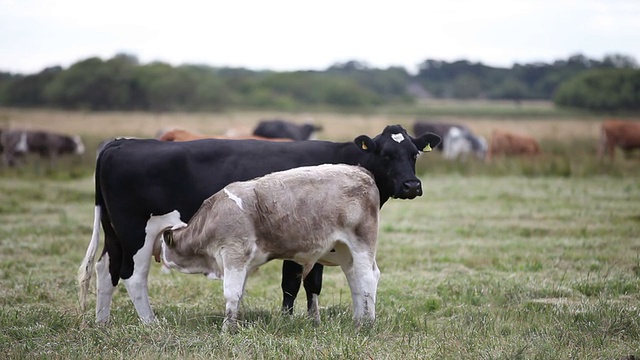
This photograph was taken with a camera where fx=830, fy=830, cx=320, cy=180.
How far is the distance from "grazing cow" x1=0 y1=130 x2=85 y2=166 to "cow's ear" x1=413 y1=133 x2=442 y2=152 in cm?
2061

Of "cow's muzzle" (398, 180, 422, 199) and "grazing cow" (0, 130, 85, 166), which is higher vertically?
"cow's muzzle" (398, 180, 422, 199)

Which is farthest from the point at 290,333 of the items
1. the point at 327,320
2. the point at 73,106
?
the point at 73,106

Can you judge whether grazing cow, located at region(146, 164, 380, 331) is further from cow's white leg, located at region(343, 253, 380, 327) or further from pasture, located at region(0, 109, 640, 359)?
pasture, located at region(0, 109, 640, 359)

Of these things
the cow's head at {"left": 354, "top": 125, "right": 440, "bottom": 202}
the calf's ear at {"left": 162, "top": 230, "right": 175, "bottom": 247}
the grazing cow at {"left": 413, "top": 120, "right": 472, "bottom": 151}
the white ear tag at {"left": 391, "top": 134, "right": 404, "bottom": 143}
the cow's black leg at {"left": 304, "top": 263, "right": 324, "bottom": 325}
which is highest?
the white ear tag at {"left": 391, "top": 134, "right": 404, "bottom": 143}

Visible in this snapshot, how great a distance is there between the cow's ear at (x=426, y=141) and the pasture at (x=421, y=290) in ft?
5.22

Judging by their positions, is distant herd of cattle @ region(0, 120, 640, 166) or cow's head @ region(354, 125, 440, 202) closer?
cow's head @ region(354, 125, 440, 202)

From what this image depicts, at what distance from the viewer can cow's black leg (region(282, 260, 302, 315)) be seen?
8.25 metres

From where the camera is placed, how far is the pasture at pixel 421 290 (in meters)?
6.39

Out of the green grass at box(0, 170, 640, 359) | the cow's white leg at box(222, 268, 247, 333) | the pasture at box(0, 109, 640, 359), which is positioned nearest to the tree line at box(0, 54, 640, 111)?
the pasture at box(0, 109, 640, 359)

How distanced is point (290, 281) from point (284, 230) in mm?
1232

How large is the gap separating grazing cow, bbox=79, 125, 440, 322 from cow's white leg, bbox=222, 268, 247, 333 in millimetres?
922

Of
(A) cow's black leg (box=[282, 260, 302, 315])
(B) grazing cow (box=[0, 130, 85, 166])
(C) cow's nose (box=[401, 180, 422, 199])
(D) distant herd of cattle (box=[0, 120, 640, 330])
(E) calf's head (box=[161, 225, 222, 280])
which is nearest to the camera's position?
(D) distant herd of cattle (box=[0, 120, 640, 330])

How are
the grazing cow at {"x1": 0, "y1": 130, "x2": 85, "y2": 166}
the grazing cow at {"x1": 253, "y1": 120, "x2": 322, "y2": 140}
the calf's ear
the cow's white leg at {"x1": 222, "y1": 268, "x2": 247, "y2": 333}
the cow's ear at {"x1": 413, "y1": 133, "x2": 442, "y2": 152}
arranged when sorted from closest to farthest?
the cow's white leg at {"x1": 222, "y1": 268, "x2": 247, "y2": 333}
the calf's ear
the cow's ear at {"x1": 413, "y1": 133, "x2": 442, "y2": 152}
the grazing cow at {"x1": 253, "y1": 120, "x2": 322, "y2": 140}
the grazing cow at {"x1": 0, "y1": 130, "x2": 85, "y2": 166}

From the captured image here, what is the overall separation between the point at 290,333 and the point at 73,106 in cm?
5418
